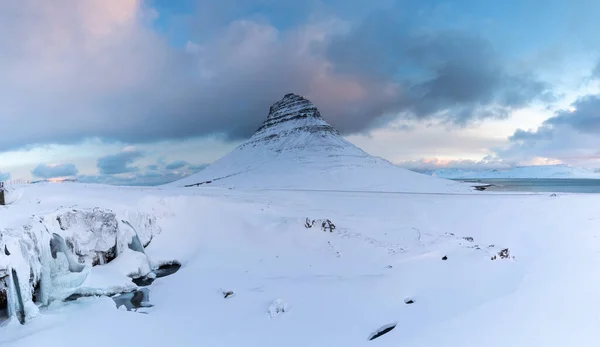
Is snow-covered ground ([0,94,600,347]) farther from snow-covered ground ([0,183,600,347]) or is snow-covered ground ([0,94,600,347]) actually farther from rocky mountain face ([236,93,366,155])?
rocky mountain face ([236,93,366,155])

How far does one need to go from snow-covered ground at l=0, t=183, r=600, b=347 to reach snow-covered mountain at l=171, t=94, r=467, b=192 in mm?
39501

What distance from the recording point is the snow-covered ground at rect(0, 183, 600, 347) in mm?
7637

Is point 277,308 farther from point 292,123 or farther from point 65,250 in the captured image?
point 292,123

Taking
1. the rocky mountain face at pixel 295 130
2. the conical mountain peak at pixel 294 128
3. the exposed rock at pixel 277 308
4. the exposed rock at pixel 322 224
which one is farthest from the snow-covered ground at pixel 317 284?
the conical mountain peak at pixel 294 128

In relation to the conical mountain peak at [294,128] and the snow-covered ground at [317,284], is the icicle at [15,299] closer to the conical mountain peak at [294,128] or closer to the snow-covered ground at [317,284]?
the snow-covered ground at [317,284]

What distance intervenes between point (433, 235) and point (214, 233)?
12.1 metres

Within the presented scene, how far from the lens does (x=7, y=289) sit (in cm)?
885

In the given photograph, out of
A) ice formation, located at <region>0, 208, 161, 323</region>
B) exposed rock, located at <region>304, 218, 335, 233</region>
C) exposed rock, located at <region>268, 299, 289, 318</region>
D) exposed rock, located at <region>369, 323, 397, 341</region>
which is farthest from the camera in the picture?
exposed rock, located at <region>304, 218, 335, 233</region>

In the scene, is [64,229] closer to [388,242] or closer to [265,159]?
[388,242]

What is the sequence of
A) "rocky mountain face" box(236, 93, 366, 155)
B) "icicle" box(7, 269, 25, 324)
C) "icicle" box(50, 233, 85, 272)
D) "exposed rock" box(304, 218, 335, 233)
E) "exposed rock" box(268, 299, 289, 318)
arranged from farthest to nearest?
"rocky mountain face" box(236, 93, 366, 155), "exposed rock" box(304, 218, 335, 233), "icicle" box(50, 233, 85, 272), "exposed rock" box(268, 299, 289, 318), "icicle" box(7, 269, 25, 324)

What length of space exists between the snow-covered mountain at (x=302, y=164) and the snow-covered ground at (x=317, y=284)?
3950 cm

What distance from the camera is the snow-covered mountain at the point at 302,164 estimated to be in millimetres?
61125

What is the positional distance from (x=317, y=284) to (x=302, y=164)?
6593 cm

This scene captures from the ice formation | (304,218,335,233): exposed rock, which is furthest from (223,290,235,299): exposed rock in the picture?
(304,218,335,233): exposed rock
